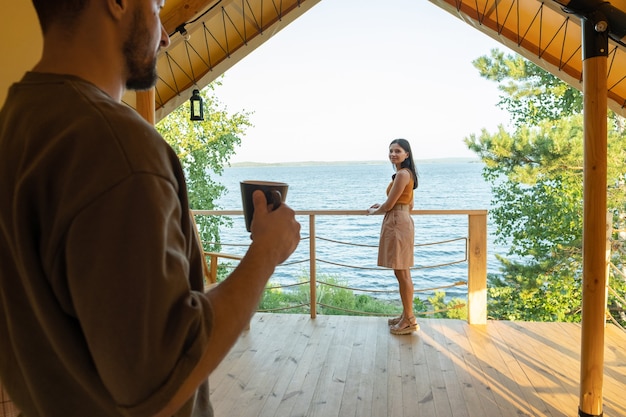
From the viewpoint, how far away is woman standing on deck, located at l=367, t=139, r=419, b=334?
386 cm

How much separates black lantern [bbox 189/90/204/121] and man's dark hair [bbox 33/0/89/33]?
2.72 metres

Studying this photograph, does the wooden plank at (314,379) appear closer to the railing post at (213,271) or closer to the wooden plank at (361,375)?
the wooden plank at (361,375)

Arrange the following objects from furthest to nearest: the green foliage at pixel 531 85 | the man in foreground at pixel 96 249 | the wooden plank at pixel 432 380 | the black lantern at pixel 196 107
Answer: the green foliage at pixel 531 85, the black lantern at pixel 196 107, the wooden plank at pixel 432 380, the man in foreground at pixel 96 249

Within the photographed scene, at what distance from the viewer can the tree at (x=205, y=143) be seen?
13.0m

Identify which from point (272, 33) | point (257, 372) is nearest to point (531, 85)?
point (272, 33)

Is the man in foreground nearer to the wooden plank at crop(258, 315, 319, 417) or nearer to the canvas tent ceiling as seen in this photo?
the wooden plank at crop(258, 315, 319, 417)

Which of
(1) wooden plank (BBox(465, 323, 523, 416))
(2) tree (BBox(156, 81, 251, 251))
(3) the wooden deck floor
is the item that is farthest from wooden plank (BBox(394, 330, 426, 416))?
(2) tree (BBox(156, 81, 251, 251))

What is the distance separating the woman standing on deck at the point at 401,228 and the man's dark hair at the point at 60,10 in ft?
10.9

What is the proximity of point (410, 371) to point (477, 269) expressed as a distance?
1.27 m

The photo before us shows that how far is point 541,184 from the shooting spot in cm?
1060

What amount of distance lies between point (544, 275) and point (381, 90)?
2546 centimetres

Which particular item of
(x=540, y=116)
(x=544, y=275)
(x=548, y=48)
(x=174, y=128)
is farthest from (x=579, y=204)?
(x=174, y=128)

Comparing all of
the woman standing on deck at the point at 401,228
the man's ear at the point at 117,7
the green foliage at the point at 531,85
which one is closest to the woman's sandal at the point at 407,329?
the woman standing on deck at the point at 401,228

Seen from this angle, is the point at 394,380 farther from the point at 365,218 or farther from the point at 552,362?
the point at 365,218
